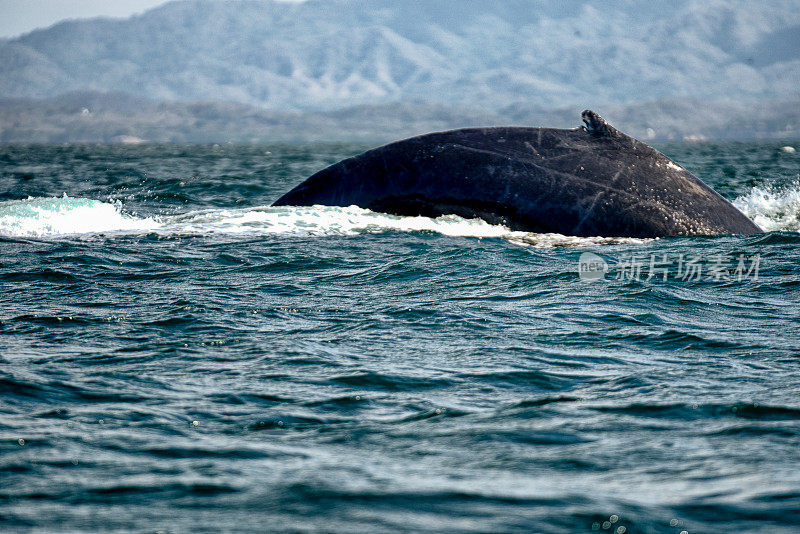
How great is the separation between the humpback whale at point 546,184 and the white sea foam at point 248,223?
0.13m

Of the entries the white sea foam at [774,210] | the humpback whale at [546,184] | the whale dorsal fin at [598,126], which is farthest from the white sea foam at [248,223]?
the white sea foam at [774,210]

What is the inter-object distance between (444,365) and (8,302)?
13.5 ft

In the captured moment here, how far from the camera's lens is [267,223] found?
1205cm

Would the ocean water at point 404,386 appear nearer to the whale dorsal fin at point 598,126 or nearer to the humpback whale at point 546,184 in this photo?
the humpback whale at point 546,184

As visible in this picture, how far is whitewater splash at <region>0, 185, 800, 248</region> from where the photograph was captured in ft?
36.1

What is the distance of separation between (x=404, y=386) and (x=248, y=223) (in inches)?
285

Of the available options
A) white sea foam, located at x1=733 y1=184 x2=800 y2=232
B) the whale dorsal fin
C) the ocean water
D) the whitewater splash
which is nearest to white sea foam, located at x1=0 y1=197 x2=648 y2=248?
the whitewater splash

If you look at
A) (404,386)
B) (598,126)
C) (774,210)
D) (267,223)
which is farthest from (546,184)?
(404,386)

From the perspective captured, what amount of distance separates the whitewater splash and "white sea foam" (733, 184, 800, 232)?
0.05ft

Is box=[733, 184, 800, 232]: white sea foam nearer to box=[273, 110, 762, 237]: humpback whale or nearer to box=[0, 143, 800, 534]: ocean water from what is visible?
box=[273, 110, 762, 237]: humpback whale

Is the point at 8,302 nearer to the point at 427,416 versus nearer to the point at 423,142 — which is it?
the point at 427,416

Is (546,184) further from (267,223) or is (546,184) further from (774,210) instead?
(774,210)

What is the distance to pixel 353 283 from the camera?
8.73m

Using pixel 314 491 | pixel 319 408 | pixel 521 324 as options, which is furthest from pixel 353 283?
pixel 314 491
